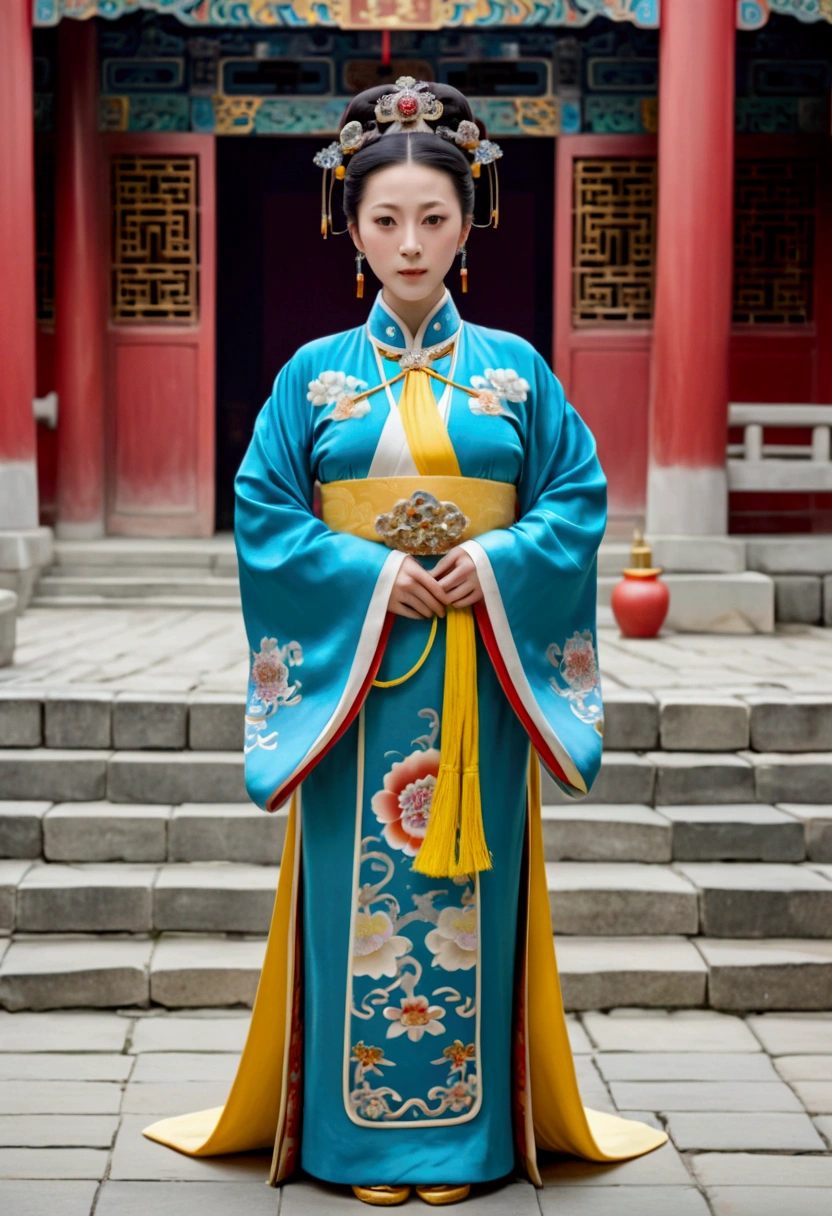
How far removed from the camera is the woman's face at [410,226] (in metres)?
2.79

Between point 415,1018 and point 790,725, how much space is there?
251 cm

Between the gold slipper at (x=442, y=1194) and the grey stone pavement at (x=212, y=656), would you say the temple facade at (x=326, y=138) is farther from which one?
the gold slipper at (x=442, y=1194)

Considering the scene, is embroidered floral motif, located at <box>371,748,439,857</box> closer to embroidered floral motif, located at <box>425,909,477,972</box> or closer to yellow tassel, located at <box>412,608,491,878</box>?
yellow tassel, located at <box>412,608,491,878</box>

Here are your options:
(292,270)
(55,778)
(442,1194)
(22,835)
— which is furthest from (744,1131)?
(292,270)

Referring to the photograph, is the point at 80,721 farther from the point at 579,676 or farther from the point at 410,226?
the point at 410,226

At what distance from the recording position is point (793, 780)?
4.73 meters

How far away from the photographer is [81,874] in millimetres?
4348

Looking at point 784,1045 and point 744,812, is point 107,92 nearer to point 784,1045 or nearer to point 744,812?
point 744,812

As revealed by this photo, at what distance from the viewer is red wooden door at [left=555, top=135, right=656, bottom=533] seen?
8.02 meters

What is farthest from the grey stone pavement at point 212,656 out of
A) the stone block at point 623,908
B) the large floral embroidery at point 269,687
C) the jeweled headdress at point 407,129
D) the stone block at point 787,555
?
the jeweled headdress at point 407,129

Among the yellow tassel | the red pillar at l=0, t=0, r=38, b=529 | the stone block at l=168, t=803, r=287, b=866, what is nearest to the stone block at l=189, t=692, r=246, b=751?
the stone block at l=168, t=803, r=287, b=866

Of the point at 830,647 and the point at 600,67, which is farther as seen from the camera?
the point at 600,67

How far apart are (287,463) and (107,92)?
20.1 feet

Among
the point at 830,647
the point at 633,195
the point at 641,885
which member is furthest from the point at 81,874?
the point at 633,195
